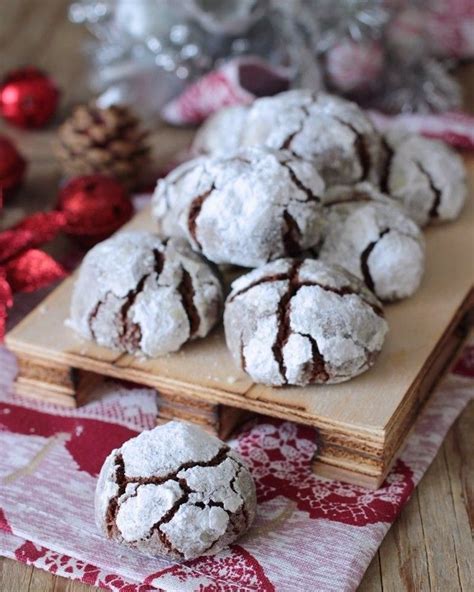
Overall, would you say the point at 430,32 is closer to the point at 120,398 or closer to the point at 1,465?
the point at 120,398

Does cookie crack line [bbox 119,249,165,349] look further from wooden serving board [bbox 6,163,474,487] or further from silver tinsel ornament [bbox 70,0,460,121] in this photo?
silver tinsel ornament [bbox 70,0,460,121]

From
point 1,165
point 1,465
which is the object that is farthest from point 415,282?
point 1,165

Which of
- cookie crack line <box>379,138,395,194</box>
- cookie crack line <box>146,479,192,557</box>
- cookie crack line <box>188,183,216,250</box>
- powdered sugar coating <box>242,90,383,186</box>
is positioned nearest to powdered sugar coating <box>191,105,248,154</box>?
powdered sugar coating <box>242,90,383,186</box>

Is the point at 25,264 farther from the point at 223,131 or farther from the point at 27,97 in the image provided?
the point at 27,97

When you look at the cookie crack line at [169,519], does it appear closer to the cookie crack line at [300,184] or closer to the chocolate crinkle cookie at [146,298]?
the chocolate crinkle cookie at [146,298]

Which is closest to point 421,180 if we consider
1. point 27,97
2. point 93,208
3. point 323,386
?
point 323,386
